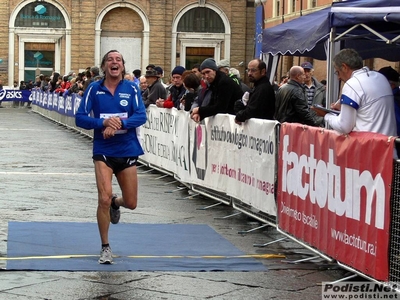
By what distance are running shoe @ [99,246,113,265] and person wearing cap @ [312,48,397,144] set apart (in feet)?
6.48

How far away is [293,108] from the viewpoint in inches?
455

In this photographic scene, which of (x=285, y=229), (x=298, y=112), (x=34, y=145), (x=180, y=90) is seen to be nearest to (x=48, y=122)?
(x=34, y=145)

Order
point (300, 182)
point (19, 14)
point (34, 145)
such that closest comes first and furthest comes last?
point (300, 182), point (34, 145), point (19, 14)

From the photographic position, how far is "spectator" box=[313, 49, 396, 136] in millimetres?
7980

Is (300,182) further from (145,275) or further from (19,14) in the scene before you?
(19,14)

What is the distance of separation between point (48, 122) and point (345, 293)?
2850 centimetres

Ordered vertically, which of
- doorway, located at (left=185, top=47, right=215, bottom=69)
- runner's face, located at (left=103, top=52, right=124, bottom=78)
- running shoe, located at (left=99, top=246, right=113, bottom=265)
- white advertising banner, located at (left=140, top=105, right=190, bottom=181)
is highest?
doorway, located at (left=185, top=47, right=215, bottom=69)

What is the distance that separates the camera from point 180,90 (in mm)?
15648

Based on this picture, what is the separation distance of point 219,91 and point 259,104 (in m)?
1.36

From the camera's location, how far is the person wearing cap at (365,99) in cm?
798

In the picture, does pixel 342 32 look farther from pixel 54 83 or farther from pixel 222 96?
pixel 54 83

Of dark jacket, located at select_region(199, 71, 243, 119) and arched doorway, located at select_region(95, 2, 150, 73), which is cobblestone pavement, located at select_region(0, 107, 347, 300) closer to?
dark jacket, located at select_region(199, 71, 243, 119)

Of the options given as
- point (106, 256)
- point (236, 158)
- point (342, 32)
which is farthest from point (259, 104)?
point (106, 256)

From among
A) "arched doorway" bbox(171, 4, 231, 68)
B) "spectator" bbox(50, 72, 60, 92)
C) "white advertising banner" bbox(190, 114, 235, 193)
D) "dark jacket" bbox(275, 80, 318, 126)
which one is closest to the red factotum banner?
"dark jacket" bbox(275, 80, 318, 126)
